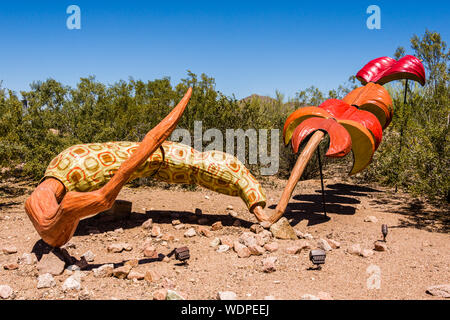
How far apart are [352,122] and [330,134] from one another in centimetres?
58

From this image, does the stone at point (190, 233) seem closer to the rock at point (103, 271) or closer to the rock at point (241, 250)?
the rock at point (241, 250)

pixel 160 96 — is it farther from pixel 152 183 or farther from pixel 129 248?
pixel 129 248

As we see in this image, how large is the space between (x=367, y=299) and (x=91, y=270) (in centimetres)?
335

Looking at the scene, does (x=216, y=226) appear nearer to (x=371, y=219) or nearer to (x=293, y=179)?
(x=293, y=179)

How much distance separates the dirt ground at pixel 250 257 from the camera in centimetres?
420

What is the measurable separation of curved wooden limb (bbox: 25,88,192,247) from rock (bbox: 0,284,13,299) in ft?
2.36

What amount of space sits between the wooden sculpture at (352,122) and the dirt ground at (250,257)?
1.24m

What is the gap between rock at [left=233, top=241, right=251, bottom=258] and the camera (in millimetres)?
5207

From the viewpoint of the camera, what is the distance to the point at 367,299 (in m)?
4.02

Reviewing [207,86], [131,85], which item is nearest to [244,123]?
[207,86]

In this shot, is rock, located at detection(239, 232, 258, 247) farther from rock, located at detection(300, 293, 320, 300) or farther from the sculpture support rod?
rock, located at detection(300, 293, 320, 300)

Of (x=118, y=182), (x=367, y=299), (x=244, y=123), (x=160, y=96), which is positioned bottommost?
(x=367, y=299)

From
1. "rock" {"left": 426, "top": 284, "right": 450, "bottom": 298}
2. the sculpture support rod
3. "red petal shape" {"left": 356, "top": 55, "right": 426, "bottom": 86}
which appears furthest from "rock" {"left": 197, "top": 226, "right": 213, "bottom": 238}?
"red petal shape" {"left": 356, "top": 55, "right": 426, "bottom": 86}

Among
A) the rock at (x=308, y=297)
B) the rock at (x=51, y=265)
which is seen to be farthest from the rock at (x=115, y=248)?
the rock at (x=308, y=297)
